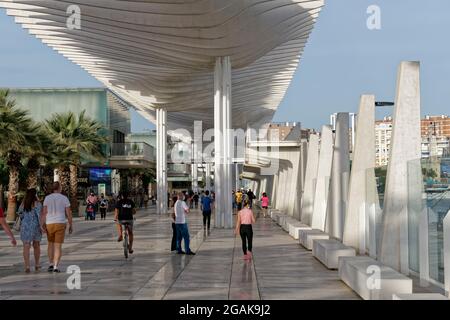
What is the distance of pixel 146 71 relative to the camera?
33688 mm

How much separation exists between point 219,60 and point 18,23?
7.47 meters

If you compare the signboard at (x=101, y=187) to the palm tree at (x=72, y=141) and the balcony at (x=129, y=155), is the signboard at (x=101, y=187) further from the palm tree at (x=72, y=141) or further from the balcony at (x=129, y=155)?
the palm tree at (x=72, y=141)

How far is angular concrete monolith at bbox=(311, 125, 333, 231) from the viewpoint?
20453 millimetres

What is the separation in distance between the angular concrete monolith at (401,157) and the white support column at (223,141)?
16.3 metres

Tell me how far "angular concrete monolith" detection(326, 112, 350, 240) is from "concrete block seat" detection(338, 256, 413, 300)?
5368mm

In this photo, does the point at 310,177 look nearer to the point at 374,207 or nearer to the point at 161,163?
the point at 374,207

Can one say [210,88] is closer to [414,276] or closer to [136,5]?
[136,5]

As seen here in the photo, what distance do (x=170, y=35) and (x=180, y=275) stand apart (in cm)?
1422

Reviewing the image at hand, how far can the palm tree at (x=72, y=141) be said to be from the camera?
1725 inches

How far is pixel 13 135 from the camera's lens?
104ft

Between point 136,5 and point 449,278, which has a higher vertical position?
point 136,5

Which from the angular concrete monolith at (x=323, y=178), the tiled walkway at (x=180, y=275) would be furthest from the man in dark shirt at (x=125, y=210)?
the angular concrete monolith at (x=323, y=178)

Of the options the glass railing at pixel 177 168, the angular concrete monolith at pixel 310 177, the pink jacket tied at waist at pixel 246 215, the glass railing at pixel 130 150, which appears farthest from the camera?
the glass railing at pixel 177 168

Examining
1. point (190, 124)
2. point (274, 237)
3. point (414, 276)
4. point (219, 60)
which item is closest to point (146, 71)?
point (219, 60)
